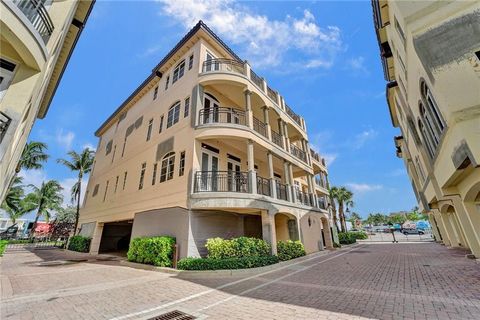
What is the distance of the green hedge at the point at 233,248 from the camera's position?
34.8 ft

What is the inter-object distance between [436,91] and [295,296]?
832 cm

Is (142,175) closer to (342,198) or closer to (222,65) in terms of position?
(222,65)

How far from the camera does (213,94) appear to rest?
15133 mm

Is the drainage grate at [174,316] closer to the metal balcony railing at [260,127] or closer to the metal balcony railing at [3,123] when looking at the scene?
the metal balcony railing at [3,123]

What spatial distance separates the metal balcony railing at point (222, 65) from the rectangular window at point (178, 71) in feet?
7.56

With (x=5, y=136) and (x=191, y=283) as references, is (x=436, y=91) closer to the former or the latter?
(x=191, y=283)

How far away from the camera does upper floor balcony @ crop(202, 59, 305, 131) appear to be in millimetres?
14703

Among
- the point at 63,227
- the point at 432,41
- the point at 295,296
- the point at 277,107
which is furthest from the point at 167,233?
the point at 63,227

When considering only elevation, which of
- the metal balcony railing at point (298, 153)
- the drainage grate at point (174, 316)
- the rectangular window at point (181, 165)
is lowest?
the drainage grate at point (174, 316)

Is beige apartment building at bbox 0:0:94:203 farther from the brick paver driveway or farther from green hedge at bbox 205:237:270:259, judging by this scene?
green hedge at bbox 205:237:270:259

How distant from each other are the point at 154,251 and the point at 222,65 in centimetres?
1291

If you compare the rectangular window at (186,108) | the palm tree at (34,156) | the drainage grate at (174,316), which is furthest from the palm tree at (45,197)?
the drainage grate at (174,316)

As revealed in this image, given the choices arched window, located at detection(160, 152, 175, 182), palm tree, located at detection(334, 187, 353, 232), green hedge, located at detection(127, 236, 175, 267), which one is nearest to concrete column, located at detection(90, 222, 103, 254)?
green hedge, located at detection(127, 236, 175, 267)

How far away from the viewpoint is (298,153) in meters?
20.2
